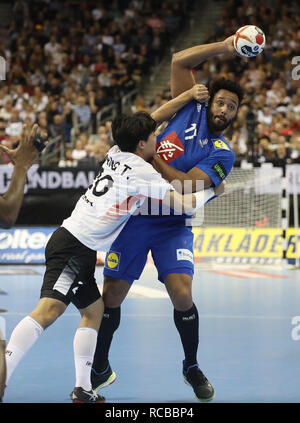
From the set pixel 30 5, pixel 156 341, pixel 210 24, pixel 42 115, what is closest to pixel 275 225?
pixel 42 115

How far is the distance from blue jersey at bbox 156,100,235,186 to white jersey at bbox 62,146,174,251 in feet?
1.84

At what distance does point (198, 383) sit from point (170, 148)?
5.83 feet

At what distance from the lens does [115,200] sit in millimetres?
5523

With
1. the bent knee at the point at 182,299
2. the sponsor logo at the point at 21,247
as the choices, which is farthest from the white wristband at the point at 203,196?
the sponsor logo at the point at 21,247

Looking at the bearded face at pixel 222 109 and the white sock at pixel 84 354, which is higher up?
the bearded face at pixel 222 109

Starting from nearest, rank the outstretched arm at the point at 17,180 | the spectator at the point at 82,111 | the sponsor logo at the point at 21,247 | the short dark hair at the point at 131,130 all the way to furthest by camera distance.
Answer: the outstretched arm at the point at 17,180
the short dark hair at the point at 131,130
the sponsor logo at the point at 21,247
the spectator at the point at 82,111

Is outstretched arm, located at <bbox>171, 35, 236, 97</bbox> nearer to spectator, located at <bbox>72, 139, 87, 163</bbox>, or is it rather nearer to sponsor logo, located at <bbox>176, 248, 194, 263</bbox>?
sponsor logo, located at <bbox>176, 248, 194, 263</bbox>

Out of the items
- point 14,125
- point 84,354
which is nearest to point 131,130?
point 84,354

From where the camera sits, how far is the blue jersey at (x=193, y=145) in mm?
6031

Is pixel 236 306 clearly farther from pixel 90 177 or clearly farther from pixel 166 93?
pixel 166 93

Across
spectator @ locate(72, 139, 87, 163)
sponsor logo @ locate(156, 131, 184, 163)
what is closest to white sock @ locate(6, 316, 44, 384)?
sponsor logo @ locate(156, 131, 184, 163)

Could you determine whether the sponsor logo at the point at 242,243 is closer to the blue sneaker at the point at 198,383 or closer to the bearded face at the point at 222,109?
the bearded face at the point at 222,109

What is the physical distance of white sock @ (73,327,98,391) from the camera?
554cm

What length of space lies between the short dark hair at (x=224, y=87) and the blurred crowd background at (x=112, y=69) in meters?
9.34
